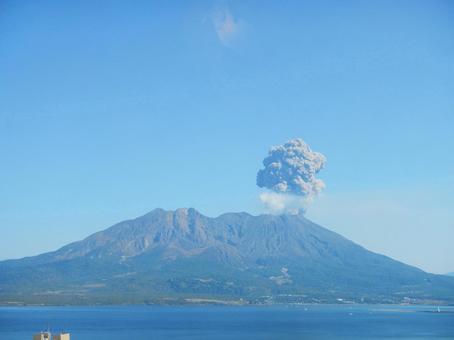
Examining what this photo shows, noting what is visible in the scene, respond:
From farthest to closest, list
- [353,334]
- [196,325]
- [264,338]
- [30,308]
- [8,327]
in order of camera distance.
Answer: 1. [30,308]
2. [196,325]
3. [8,327]
4. [353,334]
5. [264,338]

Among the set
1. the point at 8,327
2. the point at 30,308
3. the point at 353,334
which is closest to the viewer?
the point at 353,334

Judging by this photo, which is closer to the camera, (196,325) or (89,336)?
(89,336)

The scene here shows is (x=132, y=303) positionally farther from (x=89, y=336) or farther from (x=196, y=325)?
(x=89, y=336)

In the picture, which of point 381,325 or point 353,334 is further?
point 381,325

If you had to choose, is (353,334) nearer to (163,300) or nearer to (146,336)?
(146,336)

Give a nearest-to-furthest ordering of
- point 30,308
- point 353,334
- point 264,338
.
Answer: point 264,338
point 353,334
point 30,308

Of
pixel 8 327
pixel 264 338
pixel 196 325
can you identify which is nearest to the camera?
pixel 264 338

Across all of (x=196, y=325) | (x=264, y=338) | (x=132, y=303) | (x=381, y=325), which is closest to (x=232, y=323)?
(x=196, y=325)

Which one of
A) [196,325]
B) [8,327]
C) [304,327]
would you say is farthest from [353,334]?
[8,327]
